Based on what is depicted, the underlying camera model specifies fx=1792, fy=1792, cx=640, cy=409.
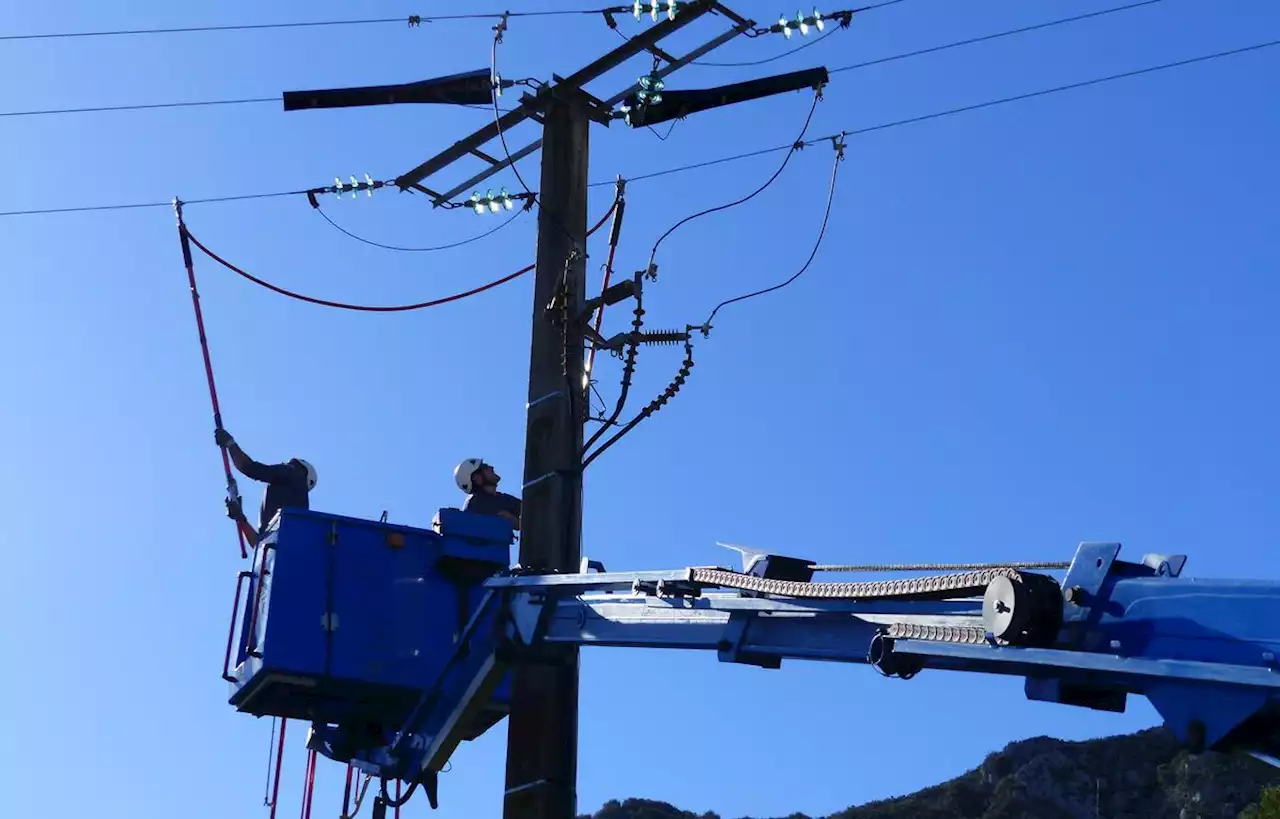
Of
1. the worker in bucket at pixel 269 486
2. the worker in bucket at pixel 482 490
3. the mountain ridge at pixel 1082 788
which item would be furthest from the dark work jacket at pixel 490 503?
the mountain ridge at pixel 1082 788

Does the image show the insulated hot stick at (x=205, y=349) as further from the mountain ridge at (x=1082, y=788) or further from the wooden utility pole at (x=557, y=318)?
the mountain ridge at (x=1082, y=788)

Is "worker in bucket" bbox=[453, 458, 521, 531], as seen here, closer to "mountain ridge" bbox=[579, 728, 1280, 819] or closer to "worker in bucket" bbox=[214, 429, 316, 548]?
"worker in bucket" bbox=[214, 429, 316, 548]

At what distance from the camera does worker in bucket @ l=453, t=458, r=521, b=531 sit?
41.1 feet

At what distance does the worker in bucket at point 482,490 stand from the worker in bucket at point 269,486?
1179mm

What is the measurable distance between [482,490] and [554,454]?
83.1 inches

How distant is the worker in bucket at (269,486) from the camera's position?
12.7 m

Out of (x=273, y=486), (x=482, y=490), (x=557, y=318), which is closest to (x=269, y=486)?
(x=273, y=486)

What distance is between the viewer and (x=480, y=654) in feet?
34.4

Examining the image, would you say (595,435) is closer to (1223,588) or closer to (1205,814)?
(1223,588)

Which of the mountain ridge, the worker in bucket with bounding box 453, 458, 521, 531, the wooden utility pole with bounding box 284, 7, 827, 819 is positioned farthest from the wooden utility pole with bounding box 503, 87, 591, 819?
the mountain ridge

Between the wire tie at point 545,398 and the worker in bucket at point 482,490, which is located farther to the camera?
the worker in bucket at point 482,490

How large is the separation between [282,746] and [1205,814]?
119 ft

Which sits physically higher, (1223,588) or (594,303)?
(594,303)

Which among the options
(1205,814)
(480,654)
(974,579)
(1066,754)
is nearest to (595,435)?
(480,654)
